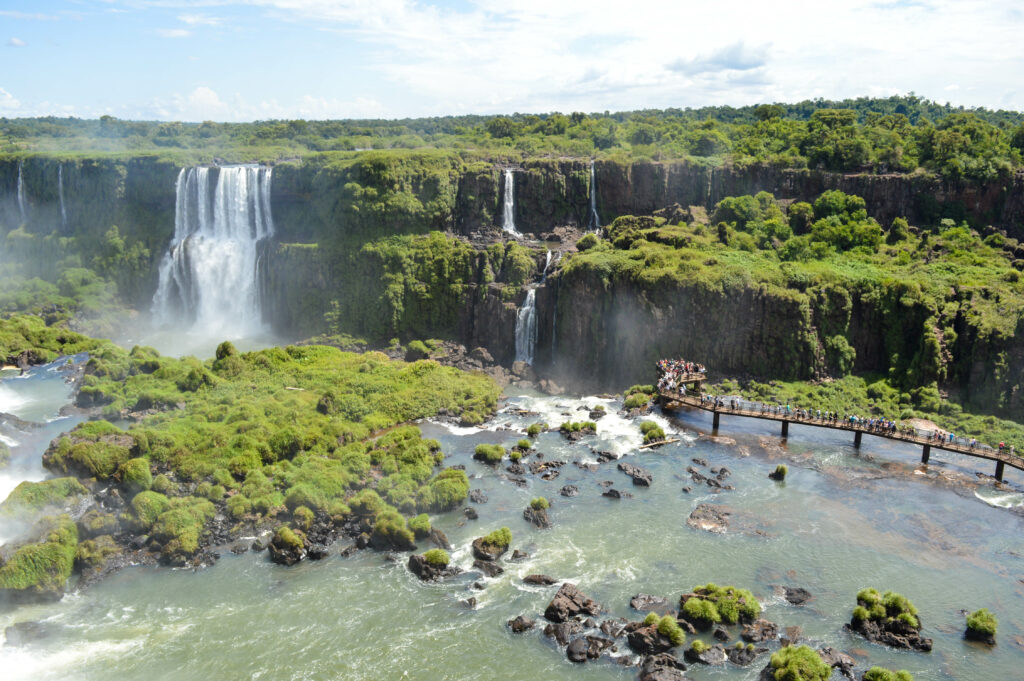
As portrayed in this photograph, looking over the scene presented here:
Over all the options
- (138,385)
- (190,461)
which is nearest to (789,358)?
(190,461)

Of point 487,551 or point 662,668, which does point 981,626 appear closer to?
point 662,668

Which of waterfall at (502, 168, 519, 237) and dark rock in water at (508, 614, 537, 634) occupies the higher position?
waterfall at (502, 168, 519, 237)

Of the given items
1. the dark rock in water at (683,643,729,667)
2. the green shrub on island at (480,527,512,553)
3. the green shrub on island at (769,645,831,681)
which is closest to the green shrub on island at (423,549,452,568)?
the green shrub on island at (480,527,512,553)

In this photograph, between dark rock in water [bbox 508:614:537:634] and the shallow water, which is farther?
dark rock in water [bbox 508:614:537:634]

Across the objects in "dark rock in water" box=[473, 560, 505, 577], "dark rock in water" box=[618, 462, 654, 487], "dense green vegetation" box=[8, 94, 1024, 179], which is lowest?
"dark rock in water" box=[473, 560, 505, 577]

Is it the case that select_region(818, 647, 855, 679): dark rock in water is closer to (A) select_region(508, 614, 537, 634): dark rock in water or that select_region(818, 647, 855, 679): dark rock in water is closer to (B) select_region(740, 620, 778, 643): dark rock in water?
(B) select_region(740, 620, 778, 643): dark rock in water

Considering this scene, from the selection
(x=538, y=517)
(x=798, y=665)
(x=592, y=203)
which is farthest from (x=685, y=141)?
(x=798, y=665)
